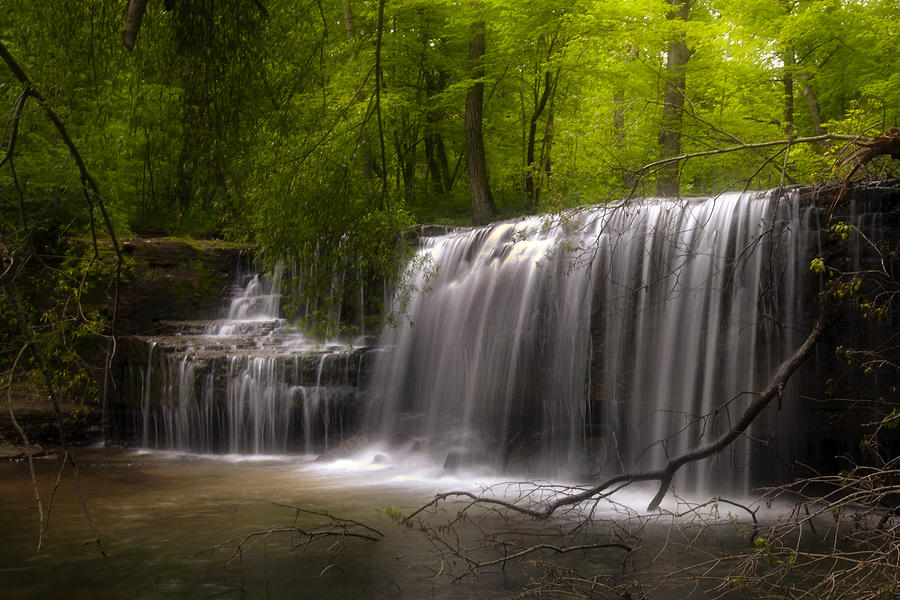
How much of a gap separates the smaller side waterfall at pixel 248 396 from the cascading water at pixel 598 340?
693mm

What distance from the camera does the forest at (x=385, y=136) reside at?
229 inches

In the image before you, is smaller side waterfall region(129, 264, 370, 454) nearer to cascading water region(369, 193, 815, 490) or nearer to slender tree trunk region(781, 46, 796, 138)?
cascading water region(369, 193, 815, 490)

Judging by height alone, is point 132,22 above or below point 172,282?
above

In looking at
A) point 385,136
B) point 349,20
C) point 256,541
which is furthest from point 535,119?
point 256,541

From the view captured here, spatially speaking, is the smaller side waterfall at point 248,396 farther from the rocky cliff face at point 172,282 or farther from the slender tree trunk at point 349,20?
the slender tree trunk at point 349,20

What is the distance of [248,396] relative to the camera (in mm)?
12891

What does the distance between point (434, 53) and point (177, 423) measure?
11.2 m

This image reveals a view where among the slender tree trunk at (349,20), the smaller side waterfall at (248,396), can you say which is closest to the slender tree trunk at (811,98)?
the slender tree trunk at (349,20)

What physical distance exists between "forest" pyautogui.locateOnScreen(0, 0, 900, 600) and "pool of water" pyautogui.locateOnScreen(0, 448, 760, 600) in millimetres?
571

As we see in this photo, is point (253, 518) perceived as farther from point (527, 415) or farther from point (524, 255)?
point (524, 255)

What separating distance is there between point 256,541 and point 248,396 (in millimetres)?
5998

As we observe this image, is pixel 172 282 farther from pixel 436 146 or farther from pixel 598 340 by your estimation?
pixel 436 146

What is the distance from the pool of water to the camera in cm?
604

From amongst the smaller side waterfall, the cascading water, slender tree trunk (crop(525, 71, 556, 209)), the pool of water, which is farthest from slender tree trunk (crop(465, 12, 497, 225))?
the pool of water
